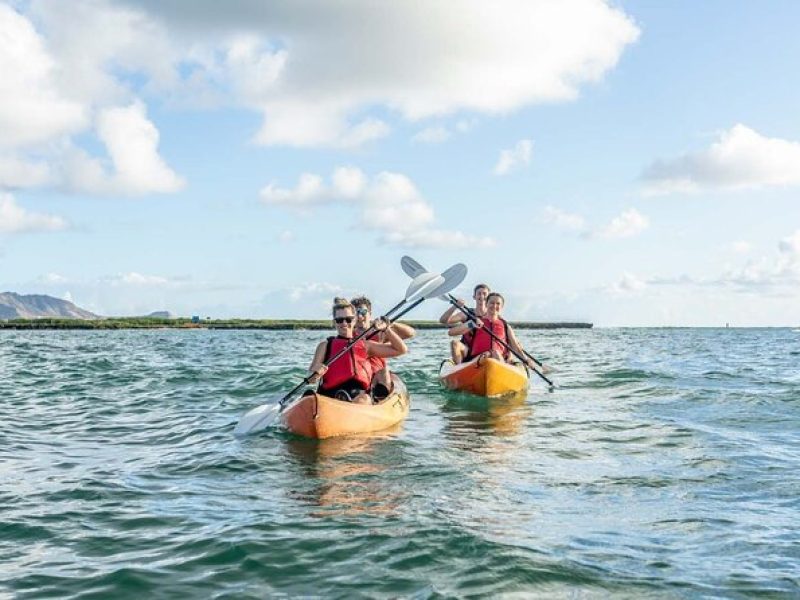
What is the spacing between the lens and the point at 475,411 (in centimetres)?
1315

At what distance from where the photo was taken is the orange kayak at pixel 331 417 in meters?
9.46

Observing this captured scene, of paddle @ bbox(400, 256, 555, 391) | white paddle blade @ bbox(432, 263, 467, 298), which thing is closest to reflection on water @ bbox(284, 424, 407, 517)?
white paddle blade @ bbox(432, 263, 467, 298)

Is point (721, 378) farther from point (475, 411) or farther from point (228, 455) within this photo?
point (228, 455)

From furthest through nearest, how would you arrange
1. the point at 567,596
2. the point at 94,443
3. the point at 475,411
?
the point at 475,411
the point at 94,443
the point at 567,596

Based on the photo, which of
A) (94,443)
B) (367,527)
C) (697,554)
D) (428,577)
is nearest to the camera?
(428,577)

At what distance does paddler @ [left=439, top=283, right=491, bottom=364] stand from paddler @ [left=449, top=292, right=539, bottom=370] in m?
0.26

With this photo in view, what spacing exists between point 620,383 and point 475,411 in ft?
21.4

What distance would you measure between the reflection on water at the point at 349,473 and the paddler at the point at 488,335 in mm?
4870

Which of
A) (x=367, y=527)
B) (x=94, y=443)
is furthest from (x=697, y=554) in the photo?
(x=94, y=443)

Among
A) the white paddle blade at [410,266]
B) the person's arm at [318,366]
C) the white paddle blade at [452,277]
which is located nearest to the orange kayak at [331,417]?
the person's arm at [318,366]

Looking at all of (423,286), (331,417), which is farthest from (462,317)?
(331,417)

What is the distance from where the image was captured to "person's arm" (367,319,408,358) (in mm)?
10930

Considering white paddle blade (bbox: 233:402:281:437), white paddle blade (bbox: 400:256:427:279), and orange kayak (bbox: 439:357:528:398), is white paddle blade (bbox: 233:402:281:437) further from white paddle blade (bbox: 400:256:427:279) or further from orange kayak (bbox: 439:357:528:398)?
white paddle blade (bbox: 400:256:427:279)

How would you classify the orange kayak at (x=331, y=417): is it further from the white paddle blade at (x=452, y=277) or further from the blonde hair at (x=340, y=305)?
the white paddle blade at (x=452, y=277)
